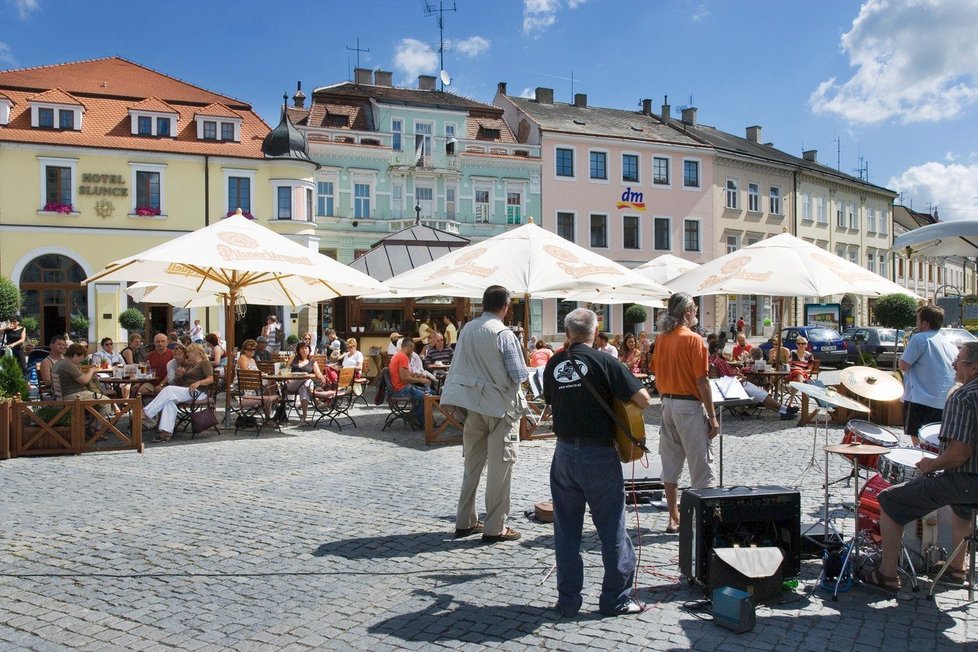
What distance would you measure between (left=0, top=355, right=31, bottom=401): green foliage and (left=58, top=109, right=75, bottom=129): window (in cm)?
2469

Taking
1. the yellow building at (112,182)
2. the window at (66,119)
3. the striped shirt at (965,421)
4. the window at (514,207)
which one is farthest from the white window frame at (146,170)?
the striped shirt at (965,421)

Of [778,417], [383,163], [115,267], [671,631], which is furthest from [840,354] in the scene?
[671,631]

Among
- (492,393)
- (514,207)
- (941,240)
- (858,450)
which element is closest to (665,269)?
→ (941,240)

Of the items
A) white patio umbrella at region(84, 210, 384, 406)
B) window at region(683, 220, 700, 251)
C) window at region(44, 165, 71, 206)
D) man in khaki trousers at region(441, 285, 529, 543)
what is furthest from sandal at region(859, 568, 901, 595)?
window at region(683, 220, 700, 251)

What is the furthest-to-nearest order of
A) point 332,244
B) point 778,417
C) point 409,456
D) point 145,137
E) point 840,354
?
point 332,244, point 145,137, point 840,354, point 778,417, point 409,456

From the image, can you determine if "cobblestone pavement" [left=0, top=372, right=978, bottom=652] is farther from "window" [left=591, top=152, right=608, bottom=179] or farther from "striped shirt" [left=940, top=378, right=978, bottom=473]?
"window" [left=591, top=152, right=608, bottom=179]

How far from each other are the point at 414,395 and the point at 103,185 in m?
24.1

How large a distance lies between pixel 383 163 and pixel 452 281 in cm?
2748

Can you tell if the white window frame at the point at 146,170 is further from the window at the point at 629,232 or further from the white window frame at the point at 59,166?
the window at the point at 629,232

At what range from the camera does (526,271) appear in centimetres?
980

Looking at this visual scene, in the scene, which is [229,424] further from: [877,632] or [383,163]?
[383,163]

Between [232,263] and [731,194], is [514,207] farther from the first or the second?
[232,263]

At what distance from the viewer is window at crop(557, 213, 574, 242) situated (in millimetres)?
39781

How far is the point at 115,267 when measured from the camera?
1088 cm
